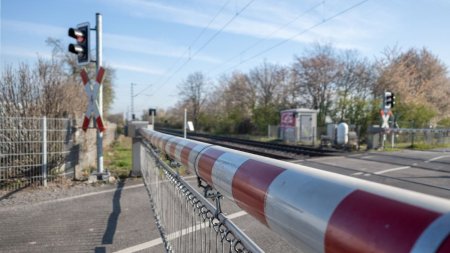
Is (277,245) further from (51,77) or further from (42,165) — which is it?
(51,77)

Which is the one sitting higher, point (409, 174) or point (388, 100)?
point (388, 100)

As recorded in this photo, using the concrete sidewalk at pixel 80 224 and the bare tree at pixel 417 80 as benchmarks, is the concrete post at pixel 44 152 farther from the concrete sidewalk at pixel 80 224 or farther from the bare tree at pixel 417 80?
the bare tree at pixel 417 80

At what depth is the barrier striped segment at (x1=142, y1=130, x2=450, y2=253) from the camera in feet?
2.04

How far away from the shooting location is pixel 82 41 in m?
9.62

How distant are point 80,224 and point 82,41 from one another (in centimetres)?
575

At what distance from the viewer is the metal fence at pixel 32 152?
27.2 ft

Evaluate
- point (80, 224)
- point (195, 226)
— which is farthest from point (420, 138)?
point (195, 226)

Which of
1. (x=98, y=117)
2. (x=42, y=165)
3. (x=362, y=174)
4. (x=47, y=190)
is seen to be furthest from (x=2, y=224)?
(x=362, y=174)

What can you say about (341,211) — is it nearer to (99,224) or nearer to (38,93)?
(99,224)

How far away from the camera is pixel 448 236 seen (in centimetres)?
58

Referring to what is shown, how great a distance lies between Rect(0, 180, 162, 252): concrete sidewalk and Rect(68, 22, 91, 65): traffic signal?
3.95 m

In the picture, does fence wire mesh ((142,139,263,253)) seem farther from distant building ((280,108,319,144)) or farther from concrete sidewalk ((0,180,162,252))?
distant building ((280,108,319,144))

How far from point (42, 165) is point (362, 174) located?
27.6 feet

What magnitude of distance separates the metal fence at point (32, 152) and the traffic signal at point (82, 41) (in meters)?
1.72
